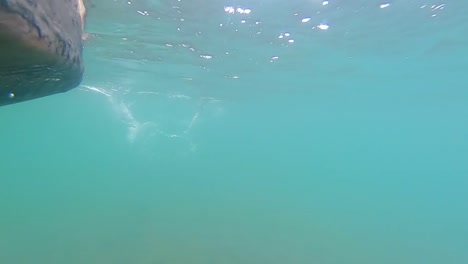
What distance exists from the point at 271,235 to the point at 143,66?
15.9 metres

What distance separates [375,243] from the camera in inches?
1011

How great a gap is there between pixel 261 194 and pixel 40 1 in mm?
42131

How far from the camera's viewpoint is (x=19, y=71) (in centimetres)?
215

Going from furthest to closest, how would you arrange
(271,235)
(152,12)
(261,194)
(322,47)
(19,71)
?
(261,194), (271,235), (322,47), (152,12), (19,71)

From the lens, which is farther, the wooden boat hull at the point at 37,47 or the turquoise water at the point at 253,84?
the turquoise water at the point at 253,84

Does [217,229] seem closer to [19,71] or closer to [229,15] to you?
[229,15]

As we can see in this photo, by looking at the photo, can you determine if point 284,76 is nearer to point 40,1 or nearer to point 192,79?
point 192,79

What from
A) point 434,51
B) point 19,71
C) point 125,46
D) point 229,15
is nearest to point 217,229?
point 125,46

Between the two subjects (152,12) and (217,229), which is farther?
(217,229)

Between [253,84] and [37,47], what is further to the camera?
[253,84]

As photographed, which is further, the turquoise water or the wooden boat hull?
the turquoise water

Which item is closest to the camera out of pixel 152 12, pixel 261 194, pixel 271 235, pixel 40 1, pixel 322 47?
pixel 40 1

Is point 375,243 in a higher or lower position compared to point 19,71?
lower

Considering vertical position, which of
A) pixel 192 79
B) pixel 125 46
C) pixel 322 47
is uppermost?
pixel 322 47
